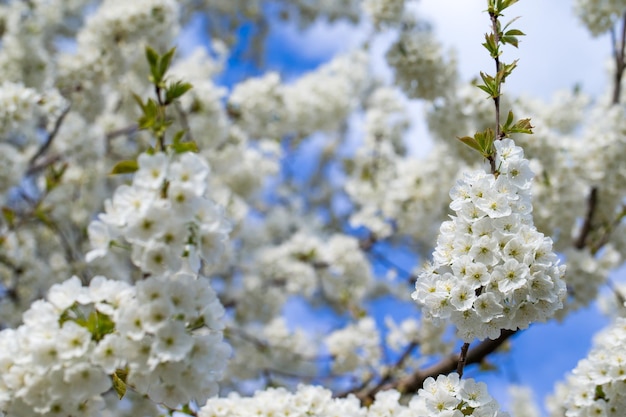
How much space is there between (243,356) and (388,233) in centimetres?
215

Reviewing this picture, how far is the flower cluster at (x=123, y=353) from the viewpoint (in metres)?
1.83

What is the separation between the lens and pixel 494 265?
2.02m

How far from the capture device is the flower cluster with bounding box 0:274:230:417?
1827 mm

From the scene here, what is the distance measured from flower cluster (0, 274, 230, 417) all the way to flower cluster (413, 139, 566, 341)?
2.56ft

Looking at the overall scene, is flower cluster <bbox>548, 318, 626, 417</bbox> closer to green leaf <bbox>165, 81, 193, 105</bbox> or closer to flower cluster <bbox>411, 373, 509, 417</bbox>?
flower cluster <bbox>411, 373, 509, 417</bbox>

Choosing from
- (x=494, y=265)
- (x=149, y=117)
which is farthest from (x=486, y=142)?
(x=149, y=117)

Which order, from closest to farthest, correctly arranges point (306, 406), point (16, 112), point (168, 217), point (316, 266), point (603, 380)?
point (168, 217)
point (603, 380)
point (306, 406)
point (16, 112)
point (316, 266)

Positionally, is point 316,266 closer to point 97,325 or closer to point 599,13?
point 599,13

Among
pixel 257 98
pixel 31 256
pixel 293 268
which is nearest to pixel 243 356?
pixel 293 268

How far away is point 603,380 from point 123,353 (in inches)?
72.7

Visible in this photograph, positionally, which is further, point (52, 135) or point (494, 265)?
point (52, 135)

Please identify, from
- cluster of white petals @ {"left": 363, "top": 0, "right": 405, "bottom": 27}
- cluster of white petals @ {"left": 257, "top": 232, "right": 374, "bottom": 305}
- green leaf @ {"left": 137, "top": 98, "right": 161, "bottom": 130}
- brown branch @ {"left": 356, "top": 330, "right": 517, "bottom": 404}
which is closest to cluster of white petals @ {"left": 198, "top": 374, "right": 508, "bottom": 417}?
brown branch @ {"left": 356, "top": 330, "right": 517, "bottom": 404}

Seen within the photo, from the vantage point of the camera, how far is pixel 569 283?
15.9 feet

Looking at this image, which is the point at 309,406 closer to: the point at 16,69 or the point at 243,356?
the point at 243,356
